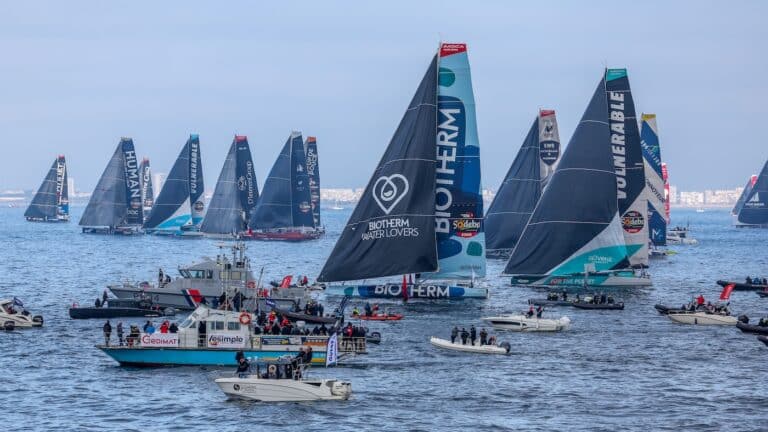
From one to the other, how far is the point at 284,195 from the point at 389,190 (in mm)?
101149

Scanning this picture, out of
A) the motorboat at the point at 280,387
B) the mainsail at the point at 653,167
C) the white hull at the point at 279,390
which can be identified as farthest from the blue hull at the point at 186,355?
the mainsail at the point at 653,167

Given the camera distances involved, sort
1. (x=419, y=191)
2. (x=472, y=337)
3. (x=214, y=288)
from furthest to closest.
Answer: (x=419, y=191) → (x=214, y=288) → (x=472, y=337)

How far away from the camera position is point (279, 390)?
57219 millimetres

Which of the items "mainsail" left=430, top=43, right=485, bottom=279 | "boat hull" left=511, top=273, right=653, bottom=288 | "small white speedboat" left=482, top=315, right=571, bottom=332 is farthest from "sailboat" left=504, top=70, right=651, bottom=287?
"small white speedboat" left=482, top=315, right=571, bottom=332

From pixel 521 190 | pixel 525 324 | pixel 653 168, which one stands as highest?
pixel 653 168

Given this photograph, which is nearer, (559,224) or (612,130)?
(559,224)

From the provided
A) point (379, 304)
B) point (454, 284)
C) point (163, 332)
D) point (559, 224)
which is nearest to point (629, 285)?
point (559, 224)

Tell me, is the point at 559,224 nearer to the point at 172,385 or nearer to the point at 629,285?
the point at 629,285

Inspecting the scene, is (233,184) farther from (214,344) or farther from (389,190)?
(214,344)

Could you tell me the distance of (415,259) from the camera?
9375cm

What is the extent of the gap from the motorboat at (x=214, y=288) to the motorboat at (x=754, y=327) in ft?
95.5

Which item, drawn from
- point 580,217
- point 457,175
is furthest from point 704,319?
point 457,175

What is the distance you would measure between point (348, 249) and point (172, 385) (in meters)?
34.5

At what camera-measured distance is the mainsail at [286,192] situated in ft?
628
